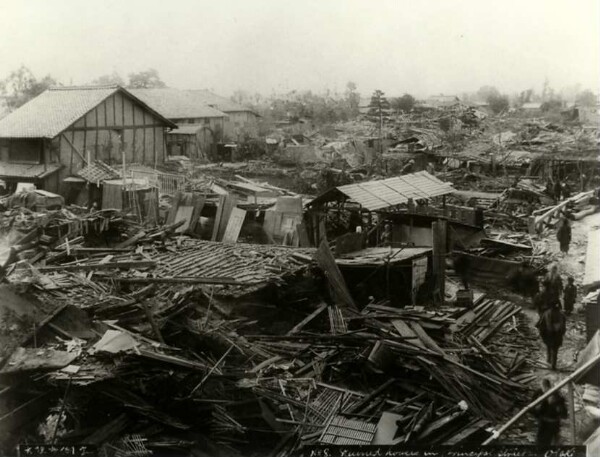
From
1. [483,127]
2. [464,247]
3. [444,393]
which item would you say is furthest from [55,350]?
[483,127]

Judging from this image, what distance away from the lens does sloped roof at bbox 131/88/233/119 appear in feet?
136

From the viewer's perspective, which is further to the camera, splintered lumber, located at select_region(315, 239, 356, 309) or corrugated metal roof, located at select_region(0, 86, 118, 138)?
corrugated metal roof, located at select_region(0, 86, 118, 138)

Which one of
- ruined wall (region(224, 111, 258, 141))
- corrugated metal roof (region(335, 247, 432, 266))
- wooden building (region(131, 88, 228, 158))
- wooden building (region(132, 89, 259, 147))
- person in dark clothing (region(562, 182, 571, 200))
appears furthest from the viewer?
ruined wall (region(224, 111, 258, 141))

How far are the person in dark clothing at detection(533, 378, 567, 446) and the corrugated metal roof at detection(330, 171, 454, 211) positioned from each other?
8872 mm

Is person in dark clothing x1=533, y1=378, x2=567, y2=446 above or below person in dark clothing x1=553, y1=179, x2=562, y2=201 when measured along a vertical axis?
below

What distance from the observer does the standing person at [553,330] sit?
409 inches

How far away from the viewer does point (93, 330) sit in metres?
9.30

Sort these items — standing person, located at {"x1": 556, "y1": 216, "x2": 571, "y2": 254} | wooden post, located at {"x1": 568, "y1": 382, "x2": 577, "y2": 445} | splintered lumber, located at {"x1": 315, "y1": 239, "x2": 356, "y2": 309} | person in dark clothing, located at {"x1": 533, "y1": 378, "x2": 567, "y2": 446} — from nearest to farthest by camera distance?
1. wooden post, located at {"x1": 568, "y1": 382, "x2": 577, "y2": 445}
2. person in dark clothing, located at {"x1": 533, "y1": 378, "x2": 567, "y2": 446}
3. splintered lumber, located at {"x1": 315, "y1": 239, "x2": 356, "y2": 309}
4. standing person, located at {"x1": 556, "y1": 216, "x2": 571, "y2": 254}

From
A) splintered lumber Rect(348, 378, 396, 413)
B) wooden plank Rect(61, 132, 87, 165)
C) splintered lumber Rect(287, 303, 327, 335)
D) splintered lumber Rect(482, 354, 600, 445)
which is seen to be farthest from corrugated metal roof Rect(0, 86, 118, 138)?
splintered lumber Rect(482, 354, 600, 445)

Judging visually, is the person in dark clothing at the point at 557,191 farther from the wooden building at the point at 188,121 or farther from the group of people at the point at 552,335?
the wooden building at the point at 188,121

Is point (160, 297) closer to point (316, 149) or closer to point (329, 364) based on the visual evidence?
point (329, 364)

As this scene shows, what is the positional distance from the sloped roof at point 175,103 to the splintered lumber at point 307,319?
32.4 metres

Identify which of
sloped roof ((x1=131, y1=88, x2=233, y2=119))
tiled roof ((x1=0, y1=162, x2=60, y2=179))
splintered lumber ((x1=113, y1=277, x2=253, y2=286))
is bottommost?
splintered lumber ((x1=113, y1=277, x2=253, y2=286))

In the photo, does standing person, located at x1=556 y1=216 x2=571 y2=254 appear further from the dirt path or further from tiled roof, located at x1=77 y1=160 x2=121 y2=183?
tiled roof, located at x1=77 y1=160 x2=121 y2=183
